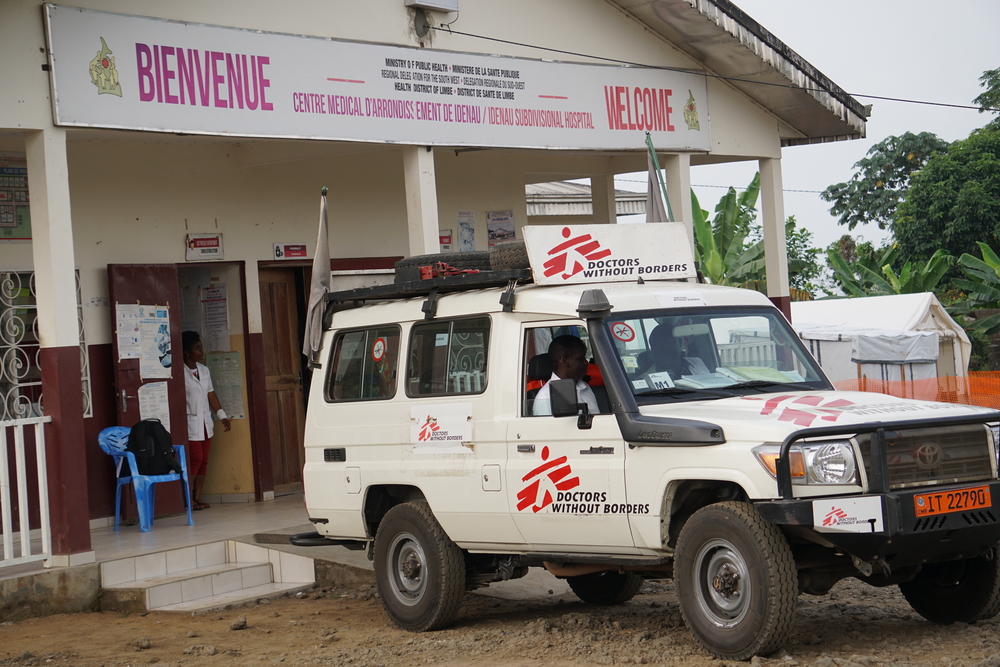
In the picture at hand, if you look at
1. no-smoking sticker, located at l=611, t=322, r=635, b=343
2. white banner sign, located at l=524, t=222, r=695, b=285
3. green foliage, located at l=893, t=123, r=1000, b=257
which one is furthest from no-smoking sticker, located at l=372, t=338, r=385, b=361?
green foliage, located at l=893, t=123, r=1000, b=257

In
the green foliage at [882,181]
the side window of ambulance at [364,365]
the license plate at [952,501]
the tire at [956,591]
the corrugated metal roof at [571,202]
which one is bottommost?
the tire at [956,591]

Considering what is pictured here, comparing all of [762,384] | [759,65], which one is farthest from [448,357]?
[759,65]

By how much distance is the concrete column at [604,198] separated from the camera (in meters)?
15.6

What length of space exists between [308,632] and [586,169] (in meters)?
9.25

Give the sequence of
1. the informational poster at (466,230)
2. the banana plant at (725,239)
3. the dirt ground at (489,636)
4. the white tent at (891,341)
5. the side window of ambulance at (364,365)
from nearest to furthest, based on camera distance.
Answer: the dirt ground at (489,636), the side window of ambulance at (364,365), the informational poster at (466,230), the white tent at (891,341), the banana plant at (725,239)

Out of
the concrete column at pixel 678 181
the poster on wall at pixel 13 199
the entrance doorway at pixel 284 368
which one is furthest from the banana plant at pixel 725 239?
the poster on wall at pixel 13 199

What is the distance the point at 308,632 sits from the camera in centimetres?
764

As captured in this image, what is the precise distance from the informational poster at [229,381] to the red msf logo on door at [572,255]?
6204 millimetres

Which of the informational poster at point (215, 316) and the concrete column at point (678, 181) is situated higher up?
the concrete column at point (678, 181)

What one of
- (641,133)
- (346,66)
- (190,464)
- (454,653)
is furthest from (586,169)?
(454,653)

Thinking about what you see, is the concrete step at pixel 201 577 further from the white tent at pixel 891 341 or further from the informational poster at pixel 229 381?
the white tent at pixel 891 341

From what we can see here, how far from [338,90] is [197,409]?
3645 millimetres

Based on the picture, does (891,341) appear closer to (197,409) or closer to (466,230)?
(466,230)

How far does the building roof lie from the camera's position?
12.4m
